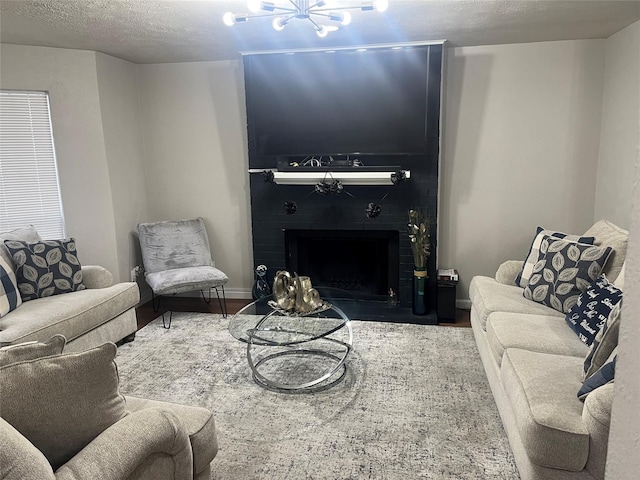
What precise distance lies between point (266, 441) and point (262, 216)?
8.43ft

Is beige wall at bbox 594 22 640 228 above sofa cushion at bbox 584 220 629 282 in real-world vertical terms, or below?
above

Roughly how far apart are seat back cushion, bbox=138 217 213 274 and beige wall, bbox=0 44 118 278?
29cm

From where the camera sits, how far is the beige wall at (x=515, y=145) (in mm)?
4172

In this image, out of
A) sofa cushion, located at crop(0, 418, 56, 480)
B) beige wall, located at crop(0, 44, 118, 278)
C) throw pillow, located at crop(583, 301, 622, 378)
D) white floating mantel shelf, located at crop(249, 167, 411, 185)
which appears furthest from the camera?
white floating mantel shelf, located at crop(249, 167, 411, 185)

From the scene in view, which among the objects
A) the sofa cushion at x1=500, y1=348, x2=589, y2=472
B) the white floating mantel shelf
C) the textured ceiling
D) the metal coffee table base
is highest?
the textured ceiling

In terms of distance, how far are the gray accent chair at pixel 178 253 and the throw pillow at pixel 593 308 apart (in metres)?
2.85

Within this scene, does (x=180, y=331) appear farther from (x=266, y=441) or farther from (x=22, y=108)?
(x=22, y=108)

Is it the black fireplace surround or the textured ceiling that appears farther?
the black fireplace surround

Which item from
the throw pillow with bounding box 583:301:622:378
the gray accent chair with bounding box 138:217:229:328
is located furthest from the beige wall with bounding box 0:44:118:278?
the throw pillow with bounding box 583:301:622:378

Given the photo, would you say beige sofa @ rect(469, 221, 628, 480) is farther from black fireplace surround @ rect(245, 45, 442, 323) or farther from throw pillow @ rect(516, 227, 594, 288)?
black fireplace surround @ rect(245, 45, 442, 323)

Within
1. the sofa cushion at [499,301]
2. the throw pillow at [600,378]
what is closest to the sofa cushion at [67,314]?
the sofa cushion at [499,301]

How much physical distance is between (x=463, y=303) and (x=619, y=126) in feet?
6.43

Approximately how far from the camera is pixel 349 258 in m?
4.79

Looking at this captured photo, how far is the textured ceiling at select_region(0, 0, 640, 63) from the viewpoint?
3057 millimetres
